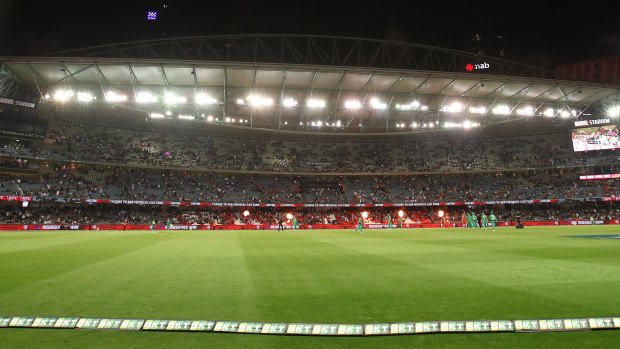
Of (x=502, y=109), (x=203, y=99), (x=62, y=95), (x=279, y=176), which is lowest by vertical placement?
(x=279, y=176)

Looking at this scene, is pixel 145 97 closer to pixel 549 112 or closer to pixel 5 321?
pixel 5 321

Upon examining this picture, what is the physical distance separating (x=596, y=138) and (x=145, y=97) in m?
54.1

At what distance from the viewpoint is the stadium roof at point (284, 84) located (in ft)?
97.0

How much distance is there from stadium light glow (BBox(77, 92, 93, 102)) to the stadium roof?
0.38 feet

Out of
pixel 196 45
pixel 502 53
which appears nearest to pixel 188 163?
pixel 196 45

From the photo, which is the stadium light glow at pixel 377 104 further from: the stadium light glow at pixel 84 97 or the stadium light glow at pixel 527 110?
the stadium light glow at pixel 84 97

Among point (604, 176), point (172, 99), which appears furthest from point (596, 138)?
point (172, 99)

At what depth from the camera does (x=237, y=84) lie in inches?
1291

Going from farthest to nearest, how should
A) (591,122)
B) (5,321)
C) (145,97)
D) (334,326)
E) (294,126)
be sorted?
(294,126) < (591,122) < (145,97) < (5,321) < (334,326)

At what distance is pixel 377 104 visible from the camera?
35469mm

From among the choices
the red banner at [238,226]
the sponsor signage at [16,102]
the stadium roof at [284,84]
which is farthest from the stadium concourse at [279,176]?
the stadium roof at [284,84]

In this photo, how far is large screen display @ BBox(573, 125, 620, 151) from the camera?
4275cm

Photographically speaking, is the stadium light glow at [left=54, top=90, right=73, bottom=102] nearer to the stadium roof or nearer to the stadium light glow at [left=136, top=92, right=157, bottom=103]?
the stadium roof

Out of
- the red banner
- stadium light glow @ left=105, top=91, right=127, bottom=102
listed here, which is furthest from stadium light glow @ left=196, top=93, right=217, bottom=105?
the red banner
